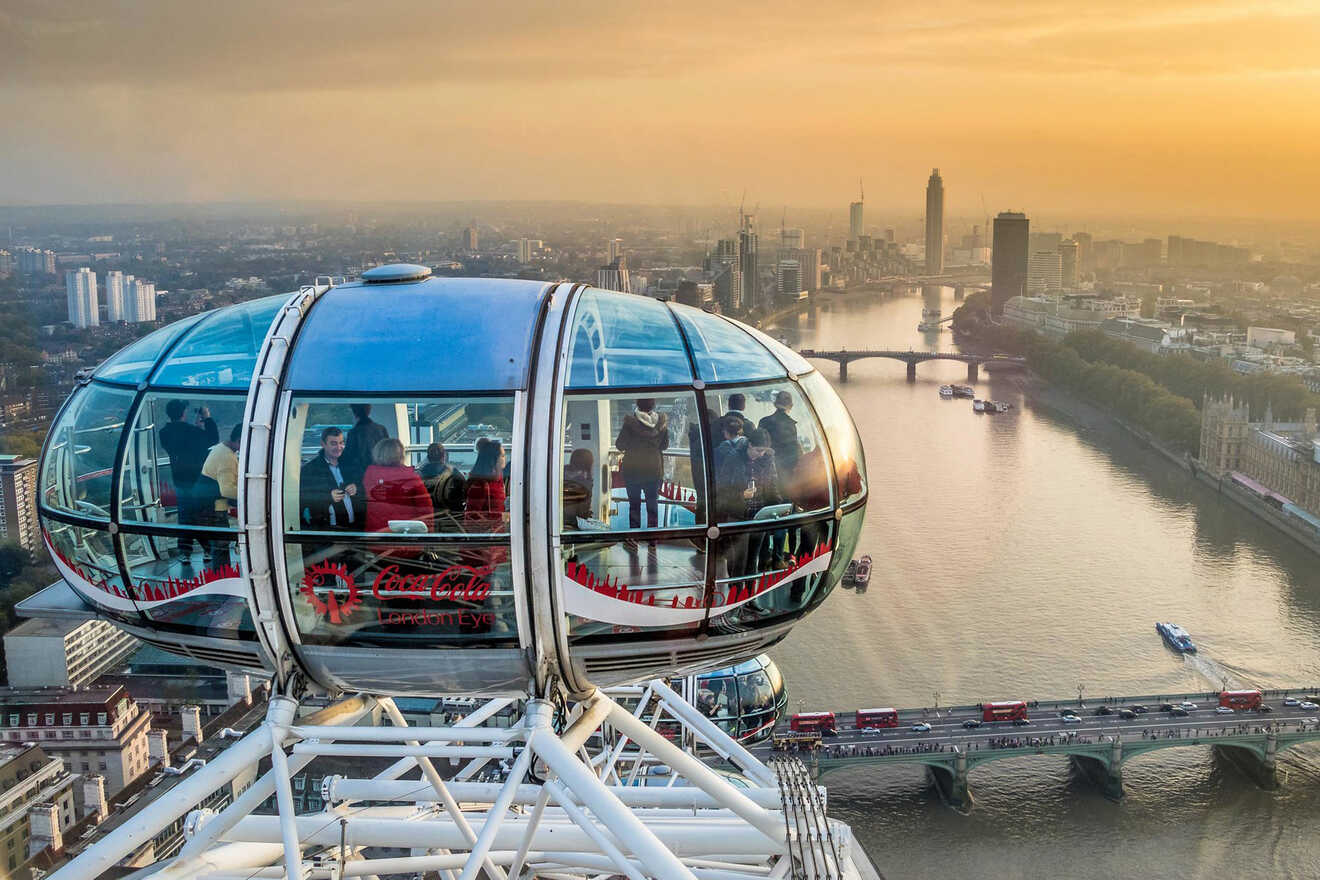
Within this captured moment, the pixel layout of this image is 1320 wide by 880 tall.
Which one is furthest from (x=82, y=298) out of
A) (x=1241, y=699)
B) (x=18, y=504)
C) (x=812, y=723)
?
(x=1241, y=699)

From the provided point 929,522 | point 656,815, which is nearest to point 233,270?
point 929,522

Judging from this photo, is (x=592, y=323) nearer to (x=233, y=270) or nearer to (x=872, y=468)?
Answer: (x=872, y=468)

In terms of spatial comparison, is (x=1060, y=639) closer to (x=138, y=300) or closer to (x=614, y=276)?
(x=138, y=300)

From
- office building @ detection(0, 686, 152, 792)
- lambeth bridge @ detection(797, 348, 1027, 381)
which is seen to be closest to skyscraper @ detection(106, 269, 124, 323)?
lambeth bridge @ detection(797, 348, 1027, 381)

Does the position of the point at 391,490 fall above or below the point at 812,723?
above

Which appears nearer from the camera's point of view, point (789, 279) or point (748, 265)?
point (748, 265)

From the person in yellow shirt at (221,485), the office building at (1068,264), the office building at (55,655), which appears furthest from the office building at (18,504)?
the office building at (1068,264)
